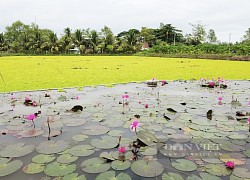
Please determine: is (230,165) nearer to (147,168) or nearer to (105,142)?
(147,168)

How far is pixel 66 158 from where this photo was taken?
4.85 feet

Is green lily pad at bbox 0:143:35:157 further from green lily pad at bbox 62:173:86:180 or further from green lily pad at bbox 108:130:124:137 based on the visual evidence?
green lily pad at bbox 108:130:124:137

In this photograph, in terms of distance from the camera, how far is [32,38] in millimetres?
25797

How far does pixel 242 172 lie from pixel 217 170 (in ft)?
0.46

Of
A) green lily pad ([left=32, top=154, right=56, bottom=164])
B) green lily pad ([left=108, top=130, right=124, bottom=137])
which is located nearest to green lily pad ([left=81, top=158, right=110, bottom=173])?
green lily pad ([left=32, top=154, right=56, bottom=164])

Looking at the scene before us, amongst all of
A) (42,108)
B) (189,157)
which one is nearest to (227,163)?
(189,157)

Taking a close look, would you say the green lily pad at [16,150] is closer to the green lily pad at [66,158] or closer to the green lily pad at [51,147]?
the green lily pad at [51,147]

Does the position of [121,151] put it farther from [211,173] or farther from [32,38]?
[32,38]

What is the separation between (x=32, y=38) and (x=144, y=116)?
26.7 meters

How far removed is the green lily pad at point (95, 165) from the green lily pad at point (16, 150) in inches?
18.8

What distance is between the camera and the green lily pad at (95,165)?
1335 millimetres

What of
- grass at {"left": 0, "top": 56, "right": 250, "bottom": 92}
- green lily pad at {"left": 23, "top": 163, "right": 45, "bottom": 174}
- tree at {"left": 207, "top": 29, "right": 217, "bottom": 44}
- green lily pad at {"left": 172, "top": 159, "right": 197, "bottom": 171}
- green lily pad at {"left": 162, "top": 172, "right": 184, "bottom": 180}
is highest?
tree at {"left": 207, "top": 29, "right": 217, "bottom": 44}

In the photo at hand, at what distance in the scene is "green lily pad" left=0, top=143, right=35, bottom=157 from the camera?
1546 millimetres

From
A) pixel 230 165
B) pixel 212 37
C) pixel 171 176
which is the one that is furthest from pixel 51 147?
pixel 212 37
